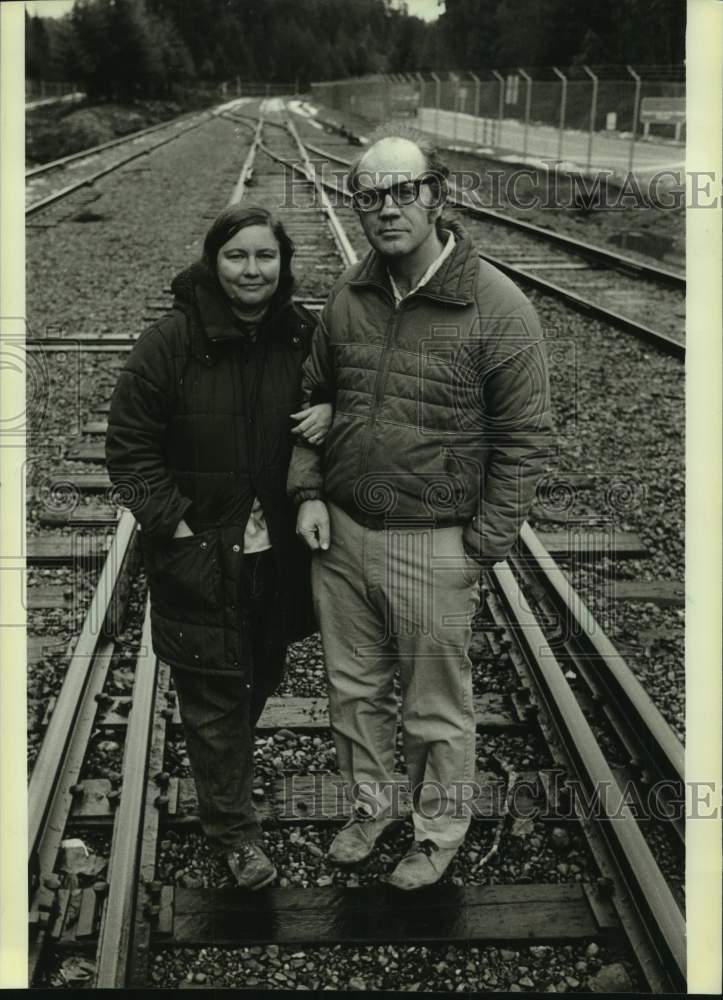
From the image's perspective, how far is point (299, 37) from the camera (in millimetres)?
3230

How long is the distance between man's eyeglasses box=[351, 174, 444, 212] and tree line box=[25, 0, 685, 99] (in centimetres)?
62

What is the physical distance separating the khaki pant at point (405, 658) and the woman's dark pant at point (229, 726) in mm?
180

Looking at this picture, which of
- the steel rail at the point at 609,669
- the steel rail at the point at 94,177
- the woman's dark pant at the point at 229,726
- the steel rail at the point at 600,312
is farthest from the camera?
the steel rail at the point at 94,177

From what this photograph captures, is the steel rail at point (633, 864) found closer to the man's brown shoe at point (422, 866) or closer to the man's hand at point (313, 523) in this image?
the man's brown shoe at point (422, 866)

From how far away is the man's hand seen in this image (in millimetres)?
2885

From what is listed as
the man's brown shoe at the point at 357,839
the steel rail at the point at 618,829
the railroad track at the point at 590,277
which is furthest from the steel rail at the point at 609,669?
the railroad track at the point at 590,277

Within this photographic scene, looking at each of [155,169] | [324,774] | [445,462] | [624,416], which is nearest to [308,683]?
[324,774]

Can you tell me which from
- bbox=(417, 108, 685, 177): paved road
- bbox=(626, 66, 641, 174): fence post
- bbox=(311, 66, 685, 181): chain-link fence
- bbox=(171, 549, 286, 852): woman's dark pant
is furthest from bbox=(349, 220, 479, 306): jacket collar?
bbox=(417, 108, 685, 177): paved road

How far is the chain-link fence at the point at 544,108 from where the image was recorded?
16.2 ft

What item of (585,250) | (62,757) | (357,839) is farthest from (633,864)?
(585,250)

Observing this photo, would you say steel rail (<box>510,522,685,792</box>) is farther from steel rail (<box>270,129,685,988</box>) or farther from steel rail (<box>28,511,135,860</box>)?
steel rail (<box>28,511,135,860</box>)

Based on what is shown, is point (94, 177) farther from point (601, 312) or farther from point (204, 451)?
point (204, 451)

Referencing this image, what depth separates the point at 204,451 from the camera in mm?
2859

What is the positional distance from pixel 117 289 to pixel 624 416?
5.67 meters
